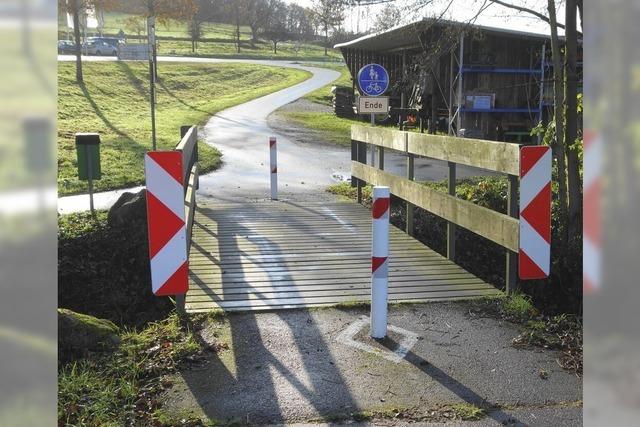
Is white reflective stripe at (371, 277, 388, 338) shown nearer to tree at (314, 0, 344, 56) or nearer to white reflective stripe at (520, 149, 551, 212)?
white reflective stripe at (520, 149, 551, 212)

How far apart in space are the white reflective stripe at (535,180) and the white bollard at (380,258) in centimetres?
123

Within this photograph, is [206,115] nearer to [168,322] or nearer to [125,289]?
[125,289]

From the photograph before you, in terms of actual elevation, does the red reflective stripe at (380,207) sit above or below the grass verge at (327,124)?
below

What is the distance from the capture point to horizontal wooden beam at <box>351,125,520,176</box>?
18.6 feet

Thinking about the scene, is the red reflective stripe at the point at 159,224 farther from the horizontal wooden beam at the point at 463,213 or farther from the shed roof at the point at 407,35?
the shed roof at the point at 407,35

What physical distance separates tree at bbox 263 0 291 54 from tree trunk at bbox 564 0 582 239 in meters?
69.7

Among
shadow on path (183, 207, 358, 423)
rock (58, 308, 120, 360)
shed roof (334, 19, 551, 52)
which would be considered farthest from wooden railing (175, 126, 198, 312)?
shed roof (334, 19, 551, 52)
